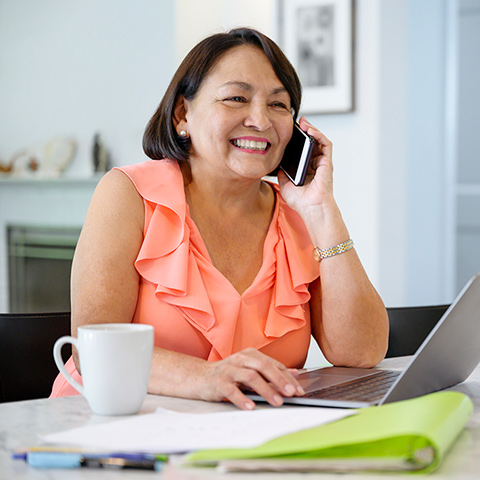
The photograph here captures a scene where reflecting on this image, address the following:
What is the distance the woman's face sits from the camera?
4.92 feet

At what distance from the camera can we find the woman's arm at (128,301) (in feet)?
3.13

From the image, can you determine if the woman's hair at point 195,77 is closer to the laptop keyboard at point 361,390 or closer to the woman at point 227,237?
the woman at point 227,237

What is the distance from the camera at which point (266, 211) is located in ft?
5.37

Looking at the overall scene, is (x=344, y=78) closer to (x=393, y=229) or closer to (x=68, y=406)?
(x=393, y=229)

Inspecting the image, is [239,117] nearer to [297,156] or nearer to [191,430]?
[297,156]

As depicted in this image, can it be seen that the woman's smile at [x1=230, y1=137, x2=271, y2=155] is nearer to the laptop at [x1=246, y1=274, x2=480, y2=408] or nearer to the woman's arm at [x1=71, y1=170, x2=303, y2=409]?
the woman's arm at [x1=71, y1=170, x2=303, y2=409]

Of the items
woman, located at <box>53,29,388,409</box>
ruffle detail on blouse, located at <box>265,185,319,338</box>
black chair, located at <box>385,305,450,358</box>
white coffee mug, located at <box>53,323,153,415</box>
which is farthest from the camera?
black chair, located at <box>385,305,450,358</box>

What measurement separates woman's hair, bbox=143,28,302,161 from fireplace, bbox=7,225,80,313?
279 centimetres

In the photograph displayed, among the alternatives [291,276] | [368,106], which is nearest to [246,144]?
[291,276]

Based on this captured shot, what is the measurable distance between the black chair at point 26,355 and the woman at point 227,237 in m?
0.07

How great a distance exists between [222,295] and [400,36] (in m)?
1.92

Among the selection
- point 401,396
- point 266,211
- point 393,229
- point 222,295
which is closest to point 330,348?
point 222,295

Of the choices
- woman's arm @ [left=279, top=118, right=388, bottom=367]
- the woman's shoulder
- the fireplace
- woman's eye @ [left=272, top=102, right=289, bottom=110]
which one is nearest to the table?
woman's arm @ [left=279, top=118, right=388, bottom=367]

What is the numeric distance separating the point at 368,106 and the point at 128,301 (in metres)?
1.90
